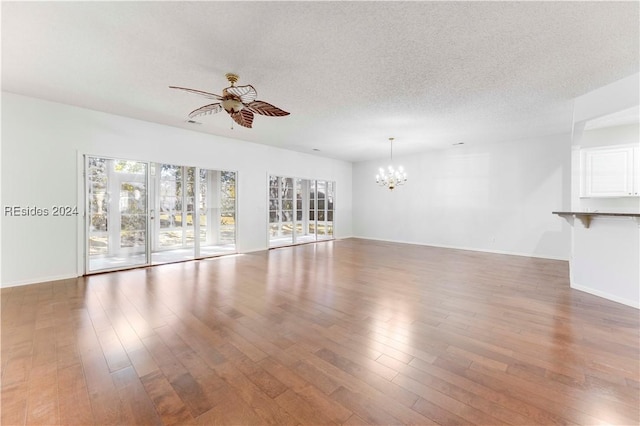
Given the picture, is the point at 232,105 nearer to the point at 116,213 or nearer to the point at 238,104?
the point at 238,104

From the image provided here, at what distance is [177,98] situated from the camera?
399cm

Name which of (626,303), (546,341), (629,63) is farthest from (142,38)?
(626,303)

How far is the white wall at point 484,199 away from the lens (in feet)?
19.6

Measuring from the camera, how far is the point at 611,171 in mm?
4656

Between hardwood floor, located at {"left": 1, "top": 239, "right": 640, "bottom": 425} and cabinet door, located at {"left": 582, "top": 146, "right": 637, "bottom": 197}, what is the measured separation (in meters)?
2.27

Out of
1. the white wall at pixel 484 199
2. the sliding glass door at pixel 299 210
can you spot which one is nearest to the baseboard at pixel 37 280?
the sliding glass door at pixel 299 210

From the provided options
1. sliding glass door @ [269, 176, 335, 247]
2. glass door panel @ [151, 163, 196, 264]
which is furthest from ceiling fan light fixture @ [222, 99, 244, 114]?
sliding glass door @ [269, 176, 335, 247]

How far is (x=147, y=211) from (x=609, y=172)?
8.48 metres

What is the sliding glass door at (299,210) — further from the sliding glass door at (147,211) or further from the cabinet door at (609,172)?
the cabinet door at (609,172)

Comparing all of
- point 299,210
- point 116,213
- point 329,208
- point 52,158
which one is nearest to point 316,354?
point 116,213

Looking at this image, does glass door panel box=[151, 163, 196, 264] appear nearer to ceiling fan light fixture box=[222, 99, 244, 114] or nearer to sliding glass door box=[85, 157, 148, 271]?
sliding glass door box=[85, 157, 148, 271]

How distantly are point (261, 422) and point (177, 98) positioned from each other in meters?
4.21

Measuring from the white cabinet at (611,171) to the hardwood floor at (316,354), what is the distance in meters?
2.28

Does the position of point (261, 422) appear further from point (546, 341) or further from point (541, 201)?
point (541, 201)
